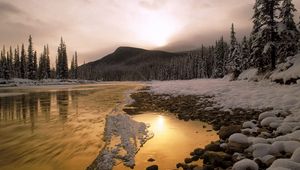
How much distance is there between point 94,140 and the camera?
35.1 feet

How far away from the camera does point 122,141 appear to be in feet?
34.0

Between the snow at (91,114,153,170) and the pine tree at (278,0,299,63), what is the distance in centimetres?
2315

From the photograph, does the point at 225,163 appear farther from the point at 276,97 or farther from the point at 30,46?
the point at 30,46

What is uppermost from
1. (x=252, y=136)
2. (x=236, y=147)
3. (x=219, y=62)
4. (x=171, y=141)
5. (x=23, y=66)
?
(x=219, y=62)

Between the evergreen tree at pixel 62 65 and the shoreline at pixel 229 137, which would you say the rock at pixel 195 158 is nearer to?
the shoreline at pixel 229 137

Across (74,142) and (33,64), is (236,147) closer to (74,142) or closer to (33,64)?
(74,142)

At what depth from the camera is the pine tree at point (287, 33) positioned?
30.2m

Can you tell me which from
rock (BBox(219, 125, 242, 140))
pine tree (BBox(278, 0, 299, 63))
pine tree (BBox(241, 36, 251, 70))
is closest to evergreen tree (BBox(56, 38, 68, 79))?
pine tree (BBox(241, 36, 251, 70))

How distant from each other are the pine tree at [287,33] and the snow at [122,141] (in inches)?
911

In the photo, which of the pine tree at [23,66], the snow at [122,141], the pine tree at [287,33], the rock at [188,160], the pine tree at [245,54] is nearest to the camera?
the rock at [188,160]

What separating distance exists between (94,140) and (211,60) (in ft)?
335

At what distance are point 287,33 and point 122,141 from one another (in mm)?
26576

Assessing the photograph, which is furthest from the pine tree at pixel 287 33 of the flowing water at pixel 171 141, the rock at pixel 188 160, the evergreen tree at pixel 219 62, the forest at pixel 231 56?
the evergreen tree at pixel 219 62

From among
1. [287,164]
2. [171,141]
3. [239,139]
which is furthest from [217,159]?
[171,141]
